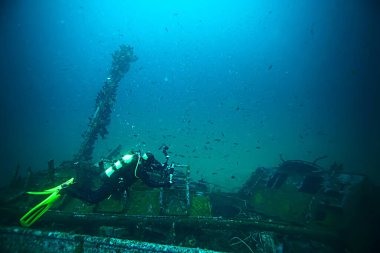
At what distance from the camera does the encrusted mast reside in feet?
44.2

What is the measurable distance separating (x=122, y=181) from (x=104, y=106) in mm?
9076

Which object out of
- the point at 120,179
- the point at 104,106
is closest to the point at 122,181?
the point at 120,179

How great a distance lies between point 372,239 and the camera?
20.5 ft

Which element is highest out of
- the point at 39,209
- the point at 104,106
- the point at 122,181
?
the point at 104,106

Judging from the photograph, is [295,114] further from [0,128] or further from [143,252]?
[143,252]

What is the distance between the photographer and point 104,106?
1415 cm

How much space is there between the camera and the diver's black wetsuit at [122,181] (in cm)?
609

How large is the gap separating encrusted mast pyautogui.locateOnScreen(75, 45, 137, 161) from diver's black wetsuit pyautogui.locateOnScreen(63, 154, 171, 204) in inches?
299

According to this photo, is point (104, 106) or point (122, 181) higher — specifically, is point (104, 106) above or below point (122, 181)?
above

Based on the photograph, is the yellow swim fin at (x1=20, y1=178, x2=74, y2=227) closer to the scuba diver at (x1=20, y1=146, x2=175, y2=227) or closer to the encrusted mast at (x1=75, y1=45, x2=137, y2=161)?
the scuba diver at (x1=20, y1=146, x2=175, y2=227)

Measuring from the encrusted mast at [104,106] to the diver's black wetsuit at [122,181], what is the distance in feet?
24.9

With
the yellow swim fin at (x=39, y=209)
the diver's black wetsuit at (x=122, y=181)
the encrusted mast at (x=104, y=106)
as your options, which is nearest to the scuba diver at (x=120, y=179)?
the diver's black wetsuit at (x=122, y=181)

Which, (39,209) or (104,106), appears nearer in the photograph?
(39,209)

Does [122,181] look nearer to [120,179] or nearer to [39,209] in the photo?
[120,179]
